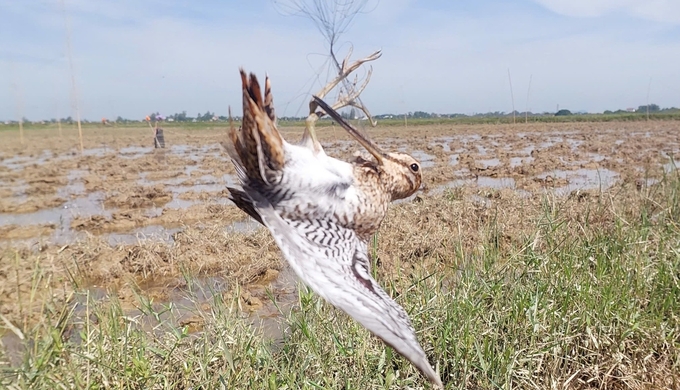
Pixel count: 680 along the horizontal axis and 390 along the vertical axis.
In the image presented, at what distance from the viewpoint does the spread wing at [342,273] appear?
1.53 m

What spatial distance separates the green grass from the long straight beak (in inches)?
55.7

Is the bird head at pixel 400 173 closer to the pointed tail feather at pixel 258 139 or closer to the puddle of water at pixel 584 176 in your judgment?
the pointed tail feather at pixel 258 139

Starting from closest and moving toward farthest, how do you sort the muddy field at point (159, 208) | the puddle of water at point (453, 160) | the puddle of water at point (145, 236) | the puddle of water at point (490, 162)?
the muddy field at point (159, 208) → the puddle of water at point (145, 236) → the puddle of water at point (490, 162) → the puddle of water at point (453, 160)

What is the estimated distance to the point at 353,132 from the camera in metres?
2.10

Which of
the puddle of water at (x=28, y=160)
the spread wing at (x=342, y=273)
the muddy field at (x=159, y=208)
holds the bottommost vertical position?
the muddy field at (x=159, y=208)

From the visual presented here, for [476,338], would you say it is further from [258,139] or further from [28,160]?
[28,160]

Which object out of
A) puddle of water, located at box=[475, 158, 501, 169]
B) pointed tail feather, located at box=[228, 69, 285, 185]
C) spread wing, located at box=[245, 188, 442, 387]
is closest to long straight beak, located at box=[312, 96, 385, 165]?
pointed tail feather, located at box=[228, 69, 285, 185]

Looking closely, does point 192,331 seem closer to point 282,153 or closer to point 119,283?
→ point 119,283

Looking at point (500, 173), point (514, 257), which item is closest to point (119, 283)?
point (514, 257)

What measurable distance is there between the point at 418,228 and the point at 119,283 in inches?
Result: 163

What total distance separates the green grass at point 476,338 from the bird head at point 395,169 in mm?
1193

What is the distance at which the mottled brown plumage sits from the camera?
64.4 inches

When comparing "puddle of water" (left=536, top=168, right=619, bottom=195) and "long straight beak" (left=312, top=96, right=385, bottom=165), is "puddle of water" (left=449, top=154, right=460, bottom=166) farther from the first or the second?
"long straight beak" (left=312, top=96, right=385, bottom=165)

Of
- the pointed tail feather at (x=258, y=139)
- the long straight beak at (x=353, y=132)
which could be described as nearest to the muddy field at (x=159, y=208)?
the pointed tail feather at (x=258, y=139)
